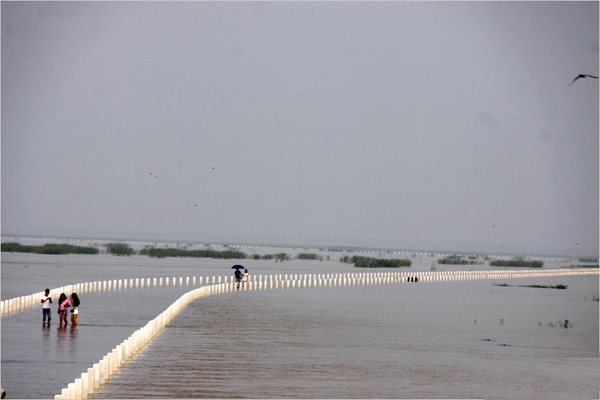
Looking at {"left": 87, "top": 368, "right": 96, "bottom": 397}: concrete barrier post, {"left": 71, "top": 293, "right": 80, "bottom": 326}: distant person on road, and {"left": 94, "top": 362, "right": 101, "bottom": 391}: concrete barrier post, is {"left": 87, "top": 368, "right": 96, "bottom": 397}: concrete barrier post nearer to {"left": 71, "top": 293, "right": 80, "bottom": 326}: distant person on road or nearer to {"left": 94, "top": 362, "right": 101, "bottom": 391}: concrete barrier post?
{"left": 94, "top": 362, "right": 101, "bottom": 391}: concrete barrier post

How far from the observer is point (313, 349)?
95.2 ft

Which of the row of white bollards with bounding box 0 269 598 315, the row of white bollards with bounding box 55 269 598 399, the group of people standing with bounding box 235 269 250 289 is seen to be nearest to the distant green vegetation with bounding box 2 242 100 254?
the row of white bollards with bounding box 0 269 598 315

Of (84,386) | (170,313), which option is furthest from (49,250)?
(84,386)

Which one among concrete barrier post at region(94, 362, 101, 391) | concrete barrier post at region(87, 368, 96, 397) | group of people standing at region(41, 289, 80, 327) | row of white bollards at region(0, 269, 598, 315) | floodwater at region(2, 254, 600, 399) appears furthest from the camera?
row of white bollards at region(0, 269, 598, 315)

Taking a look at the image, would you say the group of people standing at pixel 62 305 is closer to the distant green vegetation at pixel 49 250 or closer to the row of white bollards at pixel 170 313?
the row of white bollards at pixel 170 313

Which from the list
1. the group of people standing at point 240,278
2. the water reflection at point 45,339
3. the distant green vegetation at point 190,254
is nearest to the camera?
the water reflection at point 45,339

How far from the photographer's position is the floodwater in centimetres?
2184

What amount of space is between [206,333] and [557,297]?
38317 mm

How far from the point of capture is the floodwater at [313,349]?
2184 cm

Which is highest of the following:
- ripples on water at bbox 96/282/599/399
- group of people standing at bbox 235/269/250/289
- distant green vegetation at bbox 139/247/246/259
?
distant green vegetation at bbox 139/247/246/259

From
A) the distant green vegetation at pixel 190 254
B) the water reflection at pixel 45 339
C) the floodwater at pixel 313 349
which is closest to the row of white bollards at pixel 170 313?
the floodwater at pixel 313 349

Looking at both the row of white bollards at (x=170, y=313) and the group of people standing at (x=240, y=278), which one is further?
the group of people standing at (x=240, y=278)

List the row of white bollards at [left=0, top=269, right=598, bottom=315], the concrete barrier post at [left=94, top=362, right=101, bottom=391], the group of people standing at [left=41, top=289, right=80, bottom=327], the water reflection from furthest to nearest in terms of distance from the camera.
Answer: the row of white bollards at [left=0, top=269, right=598, bottom=315] < the group of people standing at [left=41, top=289, right=80, bottom=327] < the water reflection < the concrete barrier post at [left=94, top=362, right=101, bottom=391]

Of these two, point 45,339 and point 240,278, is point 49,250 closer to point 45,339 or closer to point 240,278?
point 240,278
